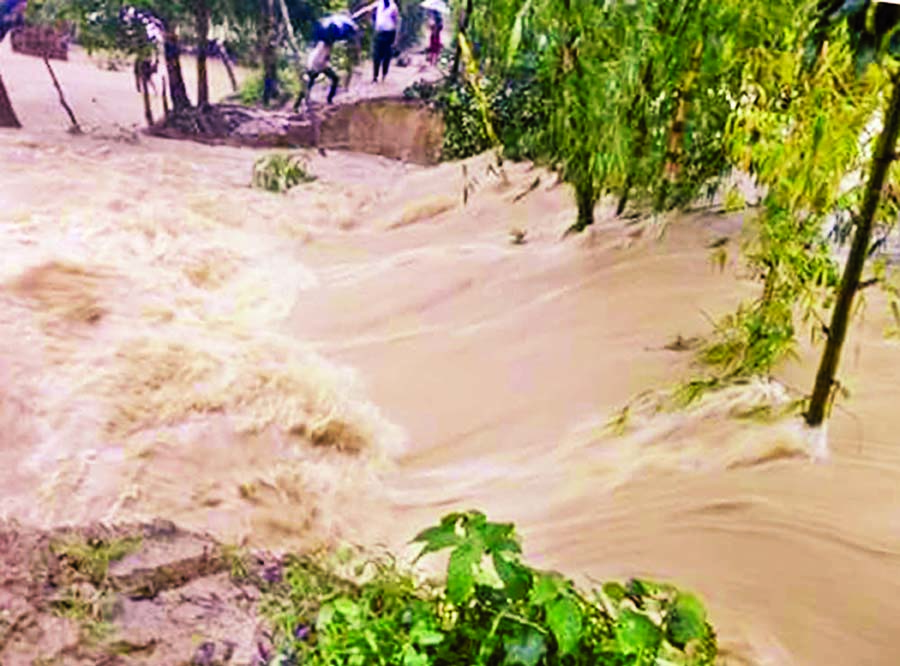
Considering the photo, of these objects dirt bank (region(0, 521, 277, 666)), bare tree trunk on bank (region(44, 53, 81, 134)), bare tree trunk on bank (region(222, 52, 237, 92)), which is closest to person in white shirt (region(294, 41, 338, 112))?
bare tree trunk on bank (region(222, 52, 237, 92))

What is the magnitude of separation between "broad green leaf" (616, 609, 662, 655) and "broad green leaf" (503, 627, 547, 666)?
0.10 m

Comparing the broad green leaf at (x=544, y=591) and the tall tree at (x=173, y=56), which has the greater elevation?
the tall tree at (x=173, y=56)

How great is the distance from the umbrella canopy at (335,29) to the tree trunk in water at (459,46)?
8.7 inches

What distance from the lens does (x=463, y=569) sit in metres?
1.23

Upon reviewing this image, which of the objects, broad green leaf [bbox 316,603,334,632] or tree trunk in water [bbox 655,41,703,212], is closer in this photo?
broad green leaf [bbox 316,603,334,632]

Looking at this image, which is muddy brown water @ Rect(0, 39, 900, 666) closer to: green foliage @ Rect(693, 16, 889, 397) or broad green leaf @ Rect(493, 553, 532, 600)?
green foliage @ Rect(693, 16, 889, 397)

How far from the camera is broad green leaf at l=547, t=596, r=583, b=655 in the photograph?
1.21 metres

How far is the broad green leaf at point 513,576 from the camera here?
1237 mm

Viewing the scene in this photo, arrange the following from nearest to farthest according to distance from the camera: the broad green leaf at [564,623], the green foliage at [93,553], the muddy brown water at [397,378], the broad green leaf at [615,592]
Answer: the broad green leaf at [564,623] → the broad green leaf at [615,592] → the muddy brown water at [397,378] → the green foliage at [93,553]

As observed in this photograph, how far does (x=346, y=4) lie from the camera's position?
2119 millimetres

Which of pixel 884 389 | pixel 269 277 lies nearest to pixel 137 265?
pixel 269 277

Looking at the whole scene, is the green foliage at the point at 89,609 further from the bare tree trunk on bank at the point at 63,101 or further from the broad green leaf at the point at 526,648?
the bare tree trunk on bank at the point at 63,101

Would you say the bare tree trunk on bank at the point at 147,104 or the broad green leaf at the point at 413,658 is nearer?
the broad green leaf at the point at 413,658

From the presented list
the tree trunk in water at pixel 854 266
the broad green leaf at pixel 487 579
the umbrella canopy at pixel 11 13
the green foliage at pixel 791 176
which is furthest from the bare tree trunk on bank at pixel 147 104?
the tree trunk in water at pixel 854 266
